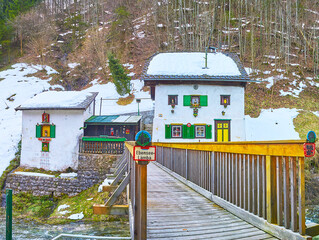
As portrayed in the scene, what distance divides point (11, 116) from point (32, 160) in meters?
11.8

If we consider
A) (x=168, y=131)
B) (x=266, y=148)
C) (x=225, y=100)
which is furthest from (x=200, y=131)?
(x=266, y=148)

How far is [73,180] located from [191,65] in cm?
1326

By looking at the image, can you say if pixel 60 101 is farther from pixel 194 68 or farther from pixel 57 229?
pixel 57 229

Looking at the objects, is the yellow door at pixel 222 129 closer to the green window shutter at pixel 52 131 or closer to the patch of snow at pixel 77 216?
the patch of snow at pixel 77 216

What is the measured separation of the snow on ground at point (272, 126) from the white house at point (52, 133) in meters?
14.6

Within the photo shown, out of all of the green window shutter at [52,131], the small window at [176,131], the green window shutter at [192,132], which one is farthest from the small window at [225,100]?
the green window shutter at [52,131]

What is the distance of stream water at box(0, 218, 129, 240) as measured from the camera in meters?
11.3

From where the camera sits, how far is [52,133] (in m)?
21.5

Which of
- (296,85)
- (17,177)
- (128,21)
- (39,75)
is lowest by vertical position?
(17,177)

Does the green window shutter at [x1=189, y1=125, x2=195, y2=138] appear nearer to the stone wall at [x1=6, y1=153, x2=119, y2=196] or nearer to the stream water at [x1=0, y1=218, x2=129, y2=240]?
the stone wall at [x1=6, y1=153, x2=119, y2=196]

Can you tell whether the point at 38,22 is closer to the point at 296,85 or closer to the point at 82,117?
the point at 82,117

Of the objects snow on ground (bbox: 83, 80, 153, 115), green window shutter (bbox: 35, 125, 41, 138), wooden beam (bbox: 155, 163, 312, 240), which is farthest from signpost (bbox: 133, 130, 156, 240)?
snow on ground (bbox: 83, 80, 153, 115)

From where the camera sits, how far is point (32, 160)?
21.9 meters

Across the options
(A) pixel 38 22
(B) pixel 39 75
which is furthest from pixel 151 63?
(A) pixel 38 22
